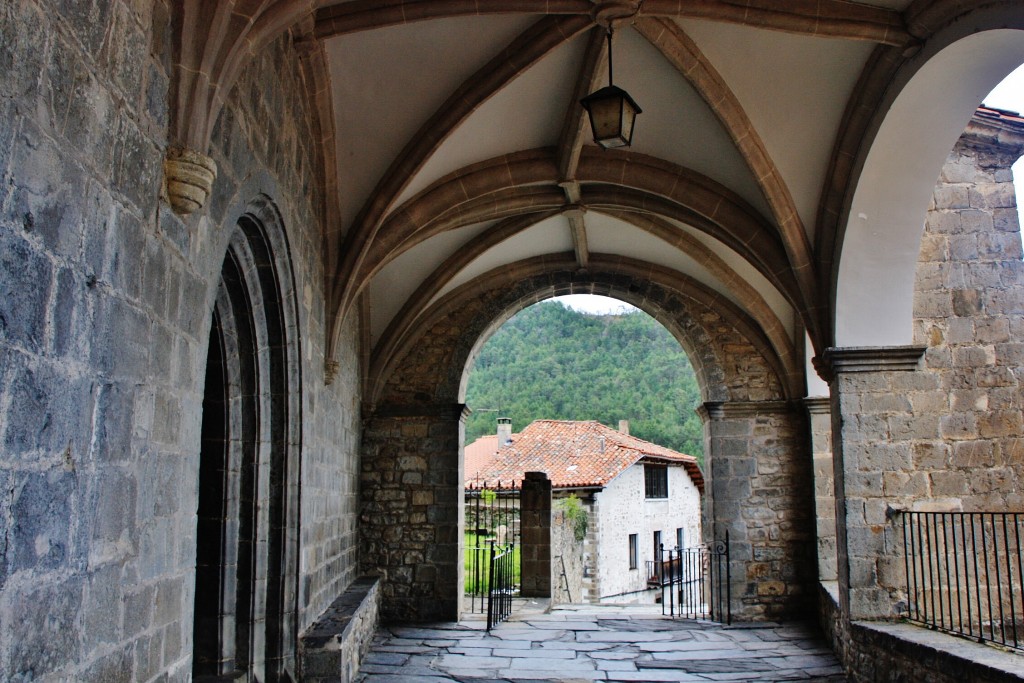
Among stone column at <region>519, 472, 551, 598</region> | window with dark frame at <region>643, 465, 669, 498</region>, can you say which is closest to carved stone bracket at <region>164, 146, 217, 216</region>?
stone column at <region>519, 472, 551, 598</region>

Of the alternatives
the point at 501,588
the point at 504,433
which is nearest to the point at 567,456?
the point at 504,433

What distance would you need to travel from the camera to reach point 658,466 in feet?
77.3

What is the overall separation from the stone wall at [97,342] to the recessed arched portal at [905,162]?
3.65 m

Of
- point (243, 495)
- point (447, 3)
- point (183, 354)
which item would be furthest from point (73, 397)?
point (447, 3)

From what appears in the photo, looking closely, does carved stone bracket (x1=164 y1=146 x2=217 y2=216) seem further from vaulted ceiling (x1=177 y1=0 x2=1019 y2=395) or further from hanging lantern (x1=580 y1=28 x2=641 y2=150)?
hanging lantern (x1=580 y1=28 x2=641 y2=150)

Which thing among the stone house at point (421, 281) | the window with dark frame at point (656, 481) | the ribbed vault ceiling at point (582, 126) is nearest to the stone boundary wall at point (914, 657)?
the stone house at point (421, 281)

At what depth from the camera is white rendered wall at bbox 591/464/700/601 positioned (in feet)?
64.6

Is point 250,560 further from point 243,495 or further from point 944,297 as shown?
point 944,297

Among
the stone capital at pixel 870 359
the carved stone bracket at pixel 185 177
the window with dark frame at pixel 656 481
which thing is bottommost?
the window with dark frame at pixel 656 481

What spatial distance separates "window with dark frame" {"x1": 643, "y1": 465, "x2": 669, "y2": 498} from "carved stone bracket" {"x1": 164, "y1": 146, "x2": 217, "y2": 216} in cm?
2056

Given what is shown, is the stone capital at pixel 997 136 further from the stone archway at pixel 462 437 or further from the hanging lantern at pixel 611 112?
the hanging lantern at pixel 611 112

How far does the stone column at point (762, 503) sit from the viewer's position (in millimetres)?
8570

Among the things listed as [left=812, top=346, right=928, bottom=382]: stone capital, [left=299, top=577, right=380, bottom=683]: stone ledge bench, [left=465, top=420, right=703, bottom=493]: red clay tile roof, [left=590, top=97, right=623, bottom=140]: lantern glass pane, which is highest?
[left=590, top=97, right=623, bottom=140]: lantern glass pane

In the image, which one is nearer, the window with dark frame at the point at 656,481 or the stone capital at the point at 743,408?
the stone capital at the point at 743,408
